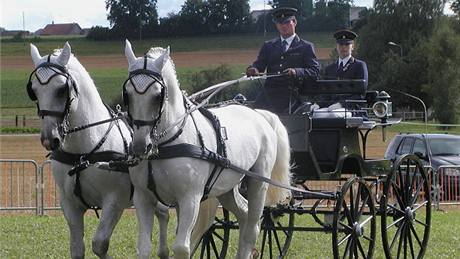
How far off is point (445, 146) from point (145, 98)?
14.2m

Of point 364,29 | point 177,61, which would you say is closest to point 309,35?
point 364,29

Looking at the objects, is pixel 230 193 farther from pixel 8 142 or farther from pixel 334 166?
pixel 8 142

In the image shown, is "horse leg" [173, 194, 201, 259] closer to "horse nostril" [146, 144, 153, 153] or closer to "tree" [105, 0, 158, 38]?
"horse nostril" [146, 144, 153, 153]

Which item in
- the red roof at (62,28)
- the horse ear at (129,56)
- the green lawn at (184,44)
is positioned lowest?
the red roof at (62,28)

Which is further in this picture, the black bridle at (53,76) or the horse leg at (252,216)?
the horse leg at (252,216)

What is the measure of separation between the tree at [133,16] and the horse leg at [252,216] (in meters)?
42.1

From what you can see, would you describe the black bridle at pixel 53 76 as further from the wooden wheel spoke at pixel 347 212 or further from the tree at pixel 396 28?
the tree at pixel 396 28

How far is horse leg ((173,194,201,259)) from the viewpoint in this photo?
6.44 m

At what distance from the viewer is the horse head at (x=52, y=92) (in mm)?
6477

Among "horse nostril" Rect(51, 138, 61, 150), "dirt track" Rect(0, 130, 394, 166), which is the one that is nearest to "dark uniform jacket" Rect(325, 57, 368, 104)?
"horse nostril" Rect(51, 138, 61, 150)

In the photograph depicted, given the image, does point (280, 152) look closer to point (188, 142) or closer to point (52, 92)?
point (188, 142)

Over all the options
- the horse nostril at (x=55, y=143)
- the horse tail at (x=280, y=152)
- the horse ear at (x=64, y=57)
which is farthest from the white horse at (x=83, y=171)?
the horse tail at (x=280, y=152)

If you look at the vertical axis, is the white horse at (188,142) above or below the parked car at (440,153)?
above

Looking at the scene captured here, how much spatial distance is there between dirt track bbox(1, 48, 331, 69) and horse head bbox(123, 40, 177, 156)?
172 ft
